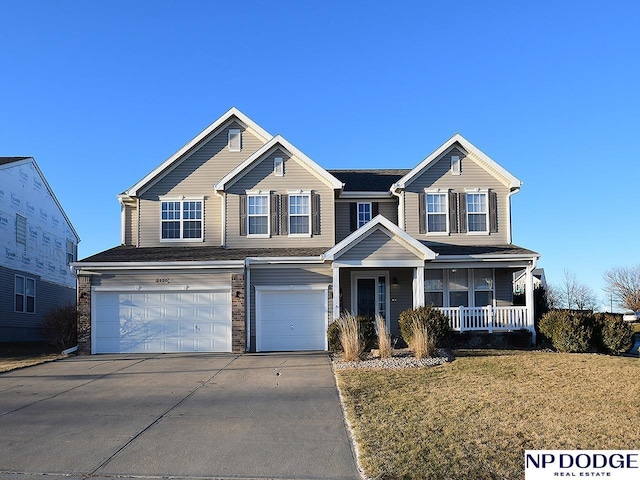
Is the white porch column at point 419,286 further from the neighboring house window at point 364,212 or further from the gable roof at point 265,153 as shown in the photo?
the gable roof at point 265,153

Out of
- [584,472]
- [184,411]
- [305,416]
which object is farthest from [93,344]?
[584,472]

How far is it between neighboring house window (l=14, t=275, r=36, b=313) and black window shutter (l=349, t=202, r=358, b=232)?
1567 cm

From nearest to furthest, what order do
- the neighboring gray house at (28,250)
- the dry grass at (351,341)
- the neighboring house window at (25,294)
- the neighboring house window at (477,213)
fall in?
1. the dry grass at (351,341)
2. the neighboring house window at (477,213)
3. the neighboring gray house at (28,250)
4. the neighboring house window at (25,294)

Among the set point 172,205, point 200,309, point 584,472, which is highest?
point 172,205

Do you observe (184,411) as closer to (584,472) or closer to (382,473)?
(382,473)

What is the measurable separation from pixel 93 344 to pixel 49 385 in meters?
6.08

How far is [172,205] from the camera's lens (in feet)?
69.9

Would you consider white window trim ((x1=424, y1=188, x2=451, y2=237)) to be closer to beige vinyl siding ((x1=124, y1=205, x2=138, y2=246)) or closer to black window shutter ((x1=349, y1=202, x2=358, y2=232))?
black window shutter ((x1=349, y1=202, x2=358, y2=232))

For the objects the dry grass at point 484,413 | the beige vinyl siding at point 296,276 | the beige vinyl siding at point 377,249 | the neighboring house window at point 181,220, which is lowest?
the dry grass at point 484,413

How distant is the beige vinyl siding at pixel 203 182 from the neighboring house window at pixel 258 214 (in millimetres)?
1259

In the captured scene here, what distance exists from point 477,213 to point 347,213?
4745mm

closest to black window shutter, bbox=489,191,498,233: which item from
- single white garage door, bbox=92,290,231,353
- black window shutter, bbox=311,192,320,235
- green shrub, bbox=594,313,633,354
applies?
green shrub, bbox=594,313,633,354

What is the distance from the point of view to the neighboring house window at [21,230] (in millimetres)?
26609

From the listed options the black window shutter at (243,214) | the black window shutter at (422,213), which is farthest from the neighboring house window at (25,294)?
the black window shutter at (422,213)
